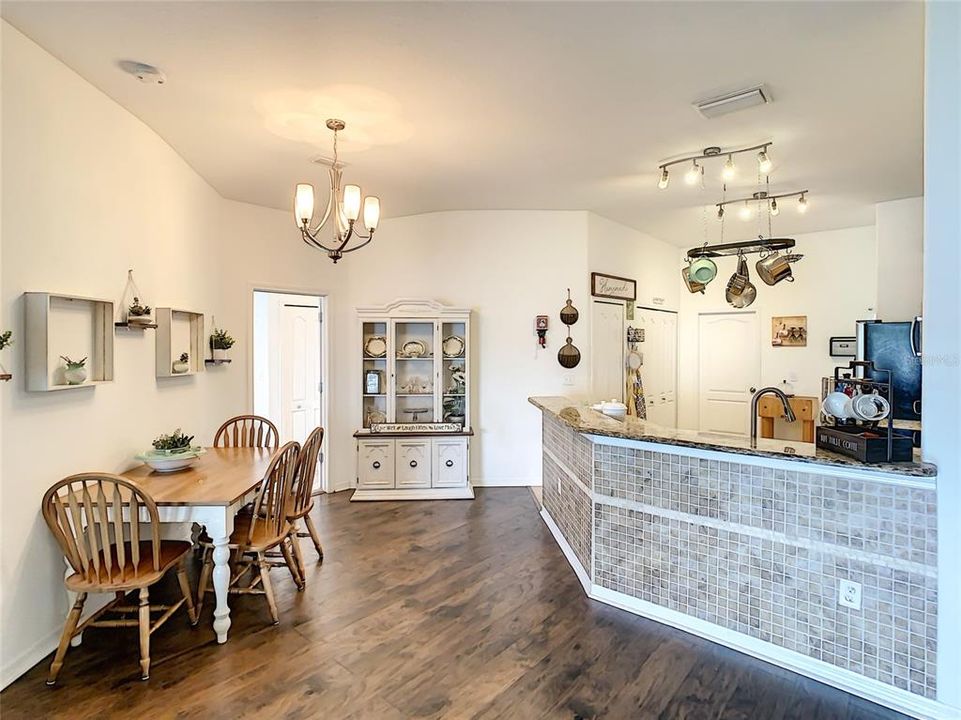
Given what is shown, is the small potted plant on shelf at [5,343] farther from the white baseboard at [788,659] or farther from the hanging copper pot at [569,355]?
the hanging copper pot at [569,355]

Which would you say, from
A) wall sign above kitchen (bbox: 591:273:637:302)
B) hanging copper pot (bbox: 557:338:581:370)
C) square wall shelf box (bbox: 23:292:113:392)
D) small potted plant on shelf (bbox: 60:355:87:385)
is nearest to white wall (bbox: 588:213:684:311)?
wall sign above kitchen (bbox: 591:273:637:302)

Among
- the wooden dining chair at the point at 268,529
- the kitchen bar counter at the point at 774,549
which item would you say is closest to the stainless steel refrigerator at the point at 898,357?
the kitchen bar counter at the point at 774,549

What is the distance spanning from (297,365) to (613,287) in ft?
12.1

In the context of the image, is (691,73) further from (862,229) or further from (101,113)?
(862,229)

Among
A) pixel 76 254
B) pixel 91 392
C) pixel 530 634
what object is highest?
pixel 76 254

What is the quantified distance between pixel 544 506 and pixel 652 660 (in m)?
2.09

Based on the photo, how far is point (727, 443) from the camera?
2541mm

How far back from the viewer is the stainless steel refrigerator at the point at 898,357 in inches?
167

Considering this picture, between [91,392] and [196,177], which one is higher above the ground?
[196,177]

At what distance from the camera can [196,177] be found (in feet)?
13.4

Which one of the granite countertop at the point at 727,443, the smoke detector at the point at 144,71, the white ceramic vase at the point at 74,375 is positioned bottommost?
the granite countertop at the point at 727,443

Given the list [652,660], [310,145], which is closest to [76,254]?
[310,145]

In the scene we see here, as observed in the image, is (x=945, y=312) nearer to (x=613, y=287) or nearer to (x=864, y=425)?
(x=864, y=425)

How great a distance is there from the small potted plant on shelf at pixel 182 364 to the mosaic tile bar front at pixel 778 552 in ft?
9.33
